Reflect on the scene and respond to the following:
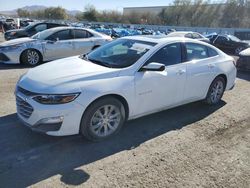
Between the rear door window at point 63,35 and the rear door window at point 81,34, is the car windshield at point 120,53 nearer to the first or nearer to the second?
the rear door window at point 63,35

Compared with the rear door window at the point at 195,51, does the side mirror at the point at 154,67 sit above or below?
below

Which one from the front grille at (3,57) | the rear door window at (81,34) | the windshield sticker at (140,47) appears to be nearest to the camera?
the windshield sticker at (140,47)

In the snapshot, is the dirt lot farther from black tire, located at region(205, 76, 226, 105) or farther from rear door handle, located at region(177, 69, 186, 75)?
rear door handle, located at region(177, 69, 186, 75)

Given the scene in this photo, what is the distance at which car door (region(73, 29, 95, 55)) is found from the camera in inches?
401

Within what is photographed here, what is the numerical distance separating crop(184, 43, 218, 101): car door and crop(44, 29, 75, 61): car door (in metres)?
5.85

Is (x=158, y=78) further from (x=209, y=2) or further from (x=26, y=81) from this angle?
(x=209, y=2)

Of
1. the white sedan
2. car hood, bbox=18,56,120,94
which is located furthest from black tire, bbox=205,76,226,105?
car hood, bbox=18,56,120,94

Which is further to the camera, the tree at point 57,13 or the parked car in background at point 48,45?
the tree at point 57,13

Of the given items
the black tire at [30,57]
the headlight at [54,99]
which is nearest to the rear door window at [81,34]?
the black tire at [30,57]

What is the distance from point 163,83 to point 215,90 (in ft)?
6.04

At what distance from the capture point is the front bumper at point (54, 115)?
11.5ft

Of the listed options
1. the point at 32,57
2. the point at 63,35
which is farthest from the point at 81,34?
the point at 32,57

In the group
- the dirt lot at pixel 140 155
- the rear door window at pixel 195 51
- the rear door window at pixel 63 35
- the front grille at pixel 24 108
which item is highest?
the rear door window at pixel 195 51

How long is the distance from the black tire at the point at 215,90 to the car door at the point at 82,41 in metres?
5.89
